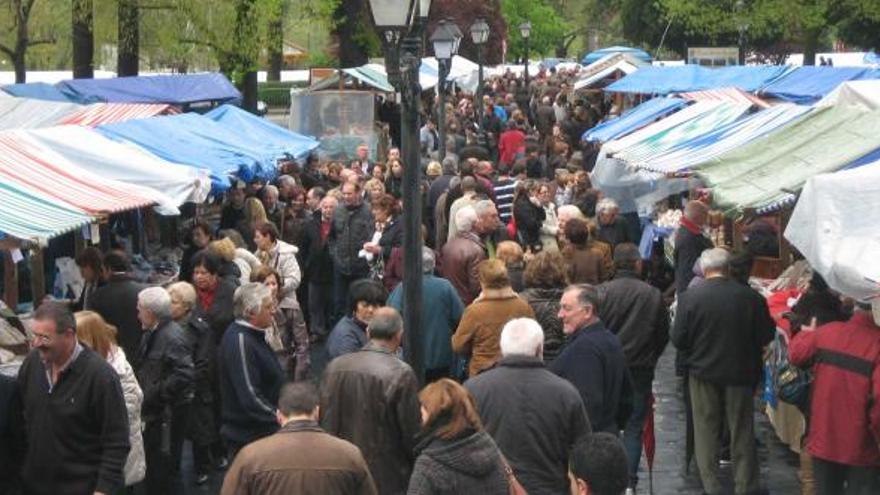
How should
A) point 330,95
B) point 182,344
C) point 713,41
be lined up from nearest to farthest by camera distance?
point 182,344 < point 330,95 < point 713,41

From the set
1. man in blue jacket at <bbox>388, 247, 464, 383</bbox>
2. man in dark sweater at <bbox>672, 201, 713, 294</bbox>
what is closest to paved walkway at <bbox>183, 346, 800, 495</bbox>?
man in dark sweater at <bbox>672, 201, 713, 294</bbox>

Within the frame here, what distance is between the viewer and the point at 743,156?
39.6 ft

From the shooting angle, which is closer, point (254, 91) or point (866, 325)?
point (866, 325)

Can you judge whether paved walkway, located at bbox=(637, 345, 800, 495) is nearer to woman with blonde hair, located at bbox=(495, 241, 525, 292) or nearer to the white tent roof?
woman with blonde hair, located at bbox=(495, 241, 525, 292)

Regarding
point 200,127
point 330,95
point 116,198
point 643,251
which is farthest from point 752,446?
point 330,95

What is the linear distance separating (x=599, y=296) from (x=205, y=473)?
3088mm

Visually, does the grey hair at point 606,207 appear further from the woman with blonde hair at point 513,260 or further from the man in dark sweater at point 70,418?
the man in dark sweater at point 70,418

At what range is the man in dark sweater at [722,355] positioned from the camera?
995 cm

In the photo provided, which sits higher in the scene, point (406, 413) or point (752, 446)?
point (406, 413)

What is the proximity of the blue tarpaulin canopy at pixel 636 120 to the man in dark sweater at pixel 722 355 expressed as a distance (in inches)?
434

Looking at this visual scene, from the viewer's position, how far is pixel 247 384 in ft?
28.6

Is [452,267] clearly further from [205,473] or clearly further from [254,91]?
[254,91]

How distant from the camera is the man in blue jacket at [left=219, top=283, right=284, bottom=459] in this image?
28.6 feet

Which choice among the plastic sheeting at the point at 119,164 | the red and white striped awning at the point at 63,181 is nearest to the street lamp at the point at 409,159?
the red and white striped awning at the point at 63,181
